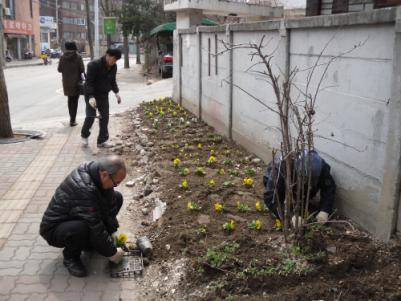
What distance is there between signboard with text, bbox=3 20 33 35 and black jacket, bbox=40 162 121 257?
167 ft

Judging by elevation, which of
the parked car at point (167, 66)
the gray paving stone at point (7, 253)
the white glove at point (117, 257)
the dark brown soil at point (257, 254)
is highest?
the parked car at point (167, 66)

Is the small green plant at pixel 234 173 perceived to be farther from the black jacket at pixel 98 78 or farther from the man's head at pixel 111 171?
the black jacket at pixel 98 78

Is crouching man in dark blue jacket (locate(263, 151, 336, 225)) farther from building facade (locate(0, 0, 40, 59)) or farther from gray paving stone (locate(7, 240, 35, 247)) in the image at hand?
building facade (locate(0, 0, 40, 59))

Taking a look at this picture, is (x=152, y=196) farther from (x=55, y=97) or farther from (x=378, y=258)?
(x=55, y=97)

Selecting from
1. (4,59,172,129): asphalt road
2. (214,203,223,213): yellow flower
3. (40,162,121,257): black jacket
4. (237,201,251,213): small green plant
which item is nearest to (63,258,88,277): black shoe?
(40,162,121,257): black jacket

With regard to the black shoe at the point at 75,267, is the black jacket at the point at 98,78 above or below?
above

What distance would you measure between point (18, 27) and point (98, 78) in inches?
2009

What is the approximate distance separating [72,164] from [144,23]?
24575mm

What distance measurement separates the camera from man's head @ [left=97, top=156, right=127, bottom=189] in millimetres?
3955

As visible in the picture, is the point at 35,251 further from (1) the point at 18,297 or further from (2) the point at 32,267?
(1) the point at 18,297

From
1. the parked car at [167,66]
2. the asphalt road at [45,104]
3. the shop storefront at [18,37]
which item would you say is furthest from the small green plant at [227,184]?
the shop storefront at [18,37]

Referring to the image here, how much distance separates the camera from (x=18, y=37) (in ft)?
182

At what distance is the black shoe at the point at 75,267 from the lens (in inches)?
163

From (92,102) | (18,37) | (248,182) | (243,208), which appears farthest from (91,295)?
(18,37)
